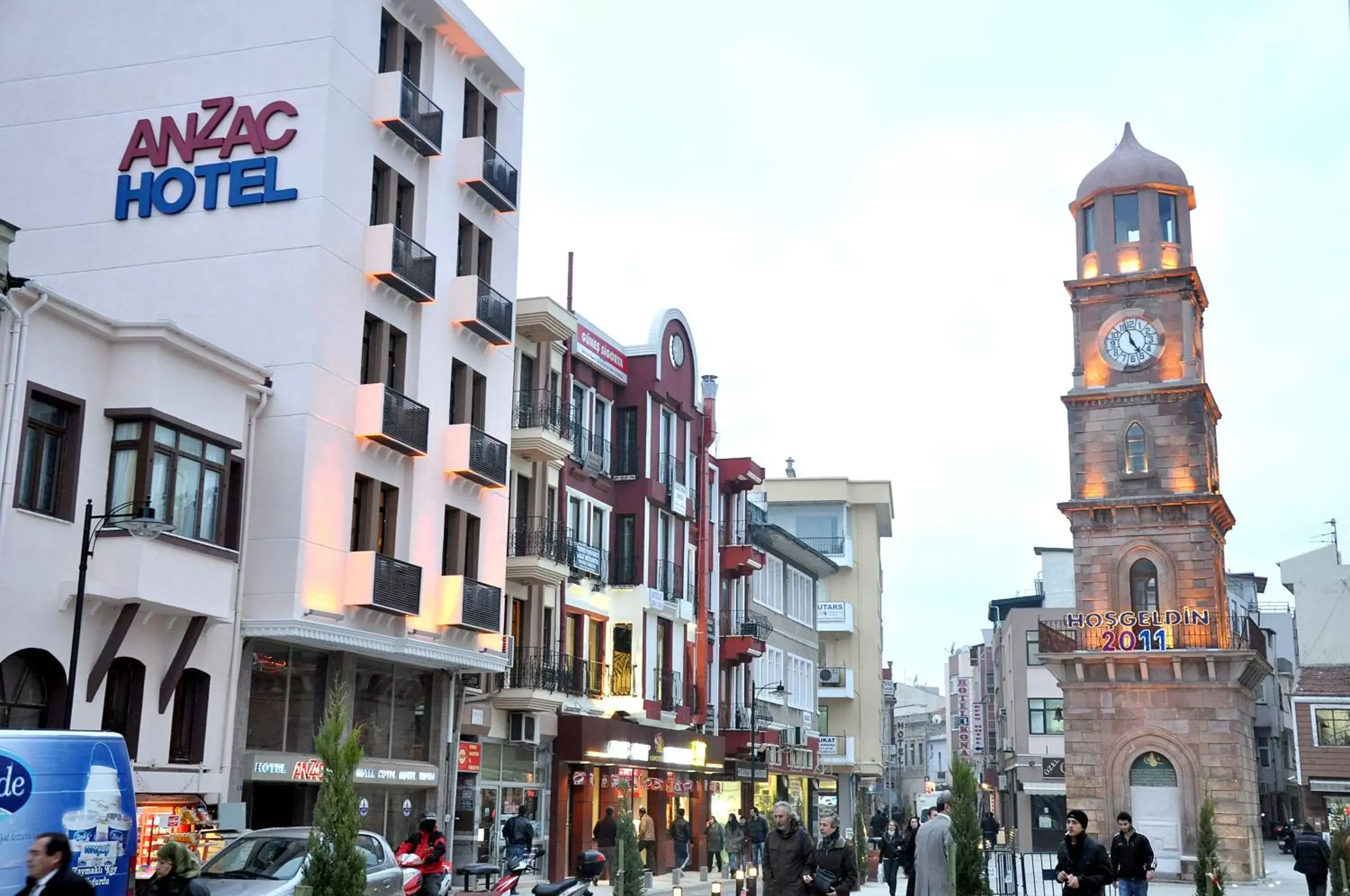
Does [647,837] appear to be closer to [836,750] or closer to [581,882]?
[581,882]

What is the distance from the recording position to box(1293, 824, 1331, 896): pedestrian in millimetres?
27562

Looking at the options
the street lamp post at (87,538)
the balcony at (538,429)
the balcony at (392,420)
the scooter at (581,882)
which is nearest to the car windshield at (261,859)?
the street lamp post at (87,538)

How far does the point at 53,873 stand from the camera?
32.6ft

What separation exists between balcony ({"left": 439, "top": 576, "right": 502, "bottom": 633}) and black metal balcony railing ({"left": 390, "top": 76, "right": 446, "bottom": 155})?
889 centimetres

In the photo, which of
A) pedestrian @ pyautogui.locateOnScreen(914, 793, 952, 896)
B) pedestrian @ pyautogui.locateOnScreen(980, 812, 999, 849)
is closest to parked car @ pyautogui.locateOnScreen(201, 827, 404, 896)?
pedestrian @ pyautogui.locateOnScreen(914, 793, 952, 896)

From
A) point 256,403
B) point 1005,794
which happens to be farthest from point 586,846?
point 1005,794

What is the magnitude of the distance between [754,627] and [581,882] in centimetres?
3045

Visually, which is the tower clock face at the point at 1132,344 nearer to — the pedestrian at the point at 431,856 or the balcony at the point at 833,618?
the balcony at the point at 833,618

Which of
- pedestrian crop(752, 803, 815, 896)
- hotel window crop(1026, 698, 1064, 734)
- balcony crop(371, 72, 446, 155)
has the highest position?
balcony crop(371, 72, 446, 155)

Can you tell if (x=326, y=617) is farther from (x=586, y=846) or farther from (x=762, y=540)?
(x=762, y=540)

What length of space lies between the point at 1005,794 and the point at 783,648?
31.0 metres

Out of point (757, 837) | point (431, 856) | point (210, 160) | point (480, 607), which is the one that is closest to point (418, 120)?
point (210, 160)

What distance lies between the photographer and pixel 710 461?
162ft

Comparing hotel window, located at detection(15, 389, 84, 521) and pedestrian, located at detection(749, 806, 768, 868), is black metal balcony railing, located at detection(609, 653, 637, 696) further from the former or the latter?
hotel window, located at detection(15, 389, 84, 521)
